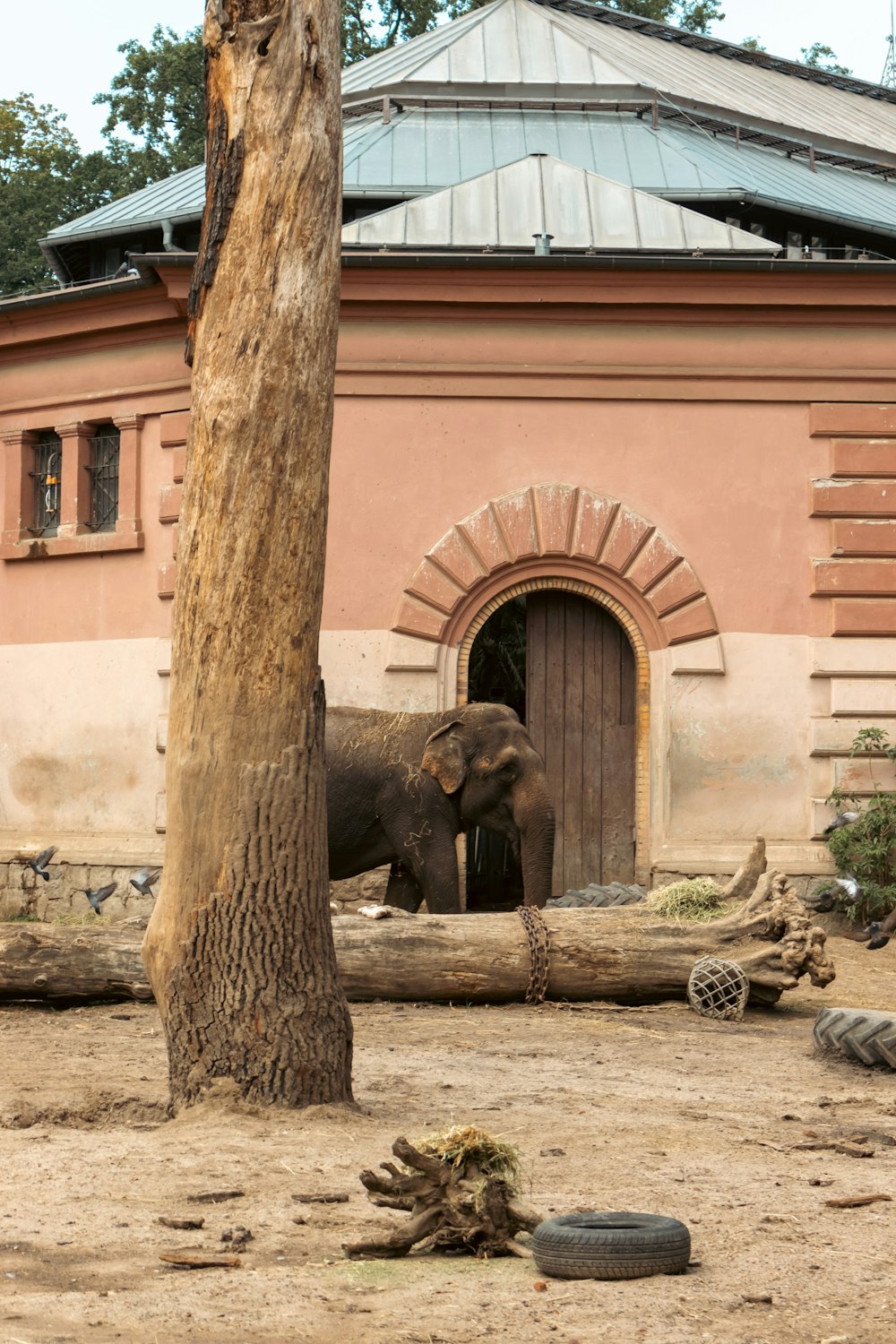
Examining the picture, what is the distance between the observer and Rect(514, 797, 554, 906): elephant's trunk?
40.4ft

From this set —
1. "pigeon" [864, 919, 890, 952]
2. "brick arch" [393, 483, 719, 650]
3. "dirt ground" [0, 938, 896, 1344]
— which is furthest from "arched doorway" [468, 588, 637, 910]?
"dirt ground" [0, 938, 896, 1344]

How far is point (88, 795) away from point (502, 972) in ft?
23.6

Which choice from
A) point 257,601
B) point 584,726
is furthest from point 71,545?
point 257,601

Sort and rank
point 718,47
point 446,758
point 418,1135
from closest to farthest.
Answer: point 418,1135 < point 446,758 < point 718,47

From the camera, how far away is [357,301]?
1548cm

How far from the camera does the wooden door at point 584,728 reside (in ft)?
51.4

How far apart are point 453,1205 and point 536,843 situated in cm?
736

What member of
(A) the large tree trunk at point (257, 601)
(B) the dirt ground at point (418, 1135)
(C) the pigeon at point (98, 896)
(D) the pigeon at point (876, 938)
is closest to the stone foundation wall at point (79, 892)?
(C) the pigeon at point (98, 896)

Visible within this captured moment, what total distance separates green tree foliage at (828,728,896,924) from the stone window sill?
6.91 meters

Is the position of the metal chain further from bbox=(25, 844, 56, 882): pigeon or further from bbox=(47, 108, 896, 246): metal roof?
bbox=(47, 108, 896, 246): metal roof

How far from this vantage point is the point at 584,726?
1574 centimetres

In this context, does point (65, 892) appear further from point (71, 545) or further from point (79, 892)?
point (71, 545)

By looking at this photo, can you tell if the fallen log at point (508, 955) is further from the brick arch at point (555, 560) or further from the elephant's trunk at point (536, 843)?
the brick arch at point (555, 560)

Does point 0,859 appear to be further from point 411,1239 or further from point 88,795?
point 411,1239
